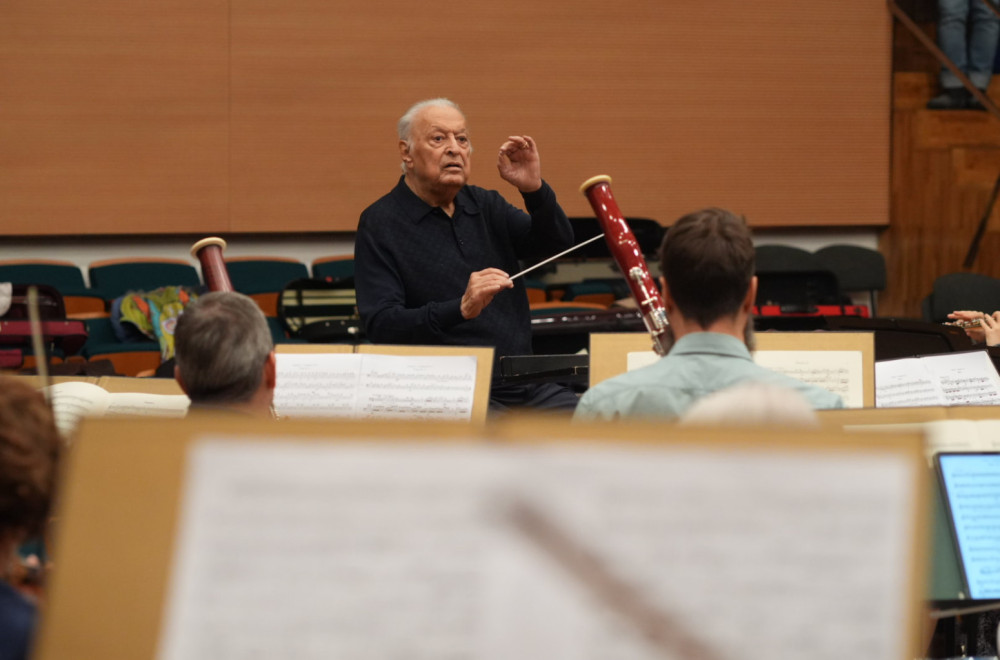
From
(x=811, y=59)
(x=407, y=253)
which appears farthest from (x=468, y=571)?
(x=811, y=59)

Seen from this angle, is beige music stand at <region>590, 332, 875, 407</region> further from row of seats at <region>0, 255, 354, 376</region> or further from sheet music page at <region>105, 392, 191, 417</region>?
row of seats at <region>0, 255, 354, 376</region>

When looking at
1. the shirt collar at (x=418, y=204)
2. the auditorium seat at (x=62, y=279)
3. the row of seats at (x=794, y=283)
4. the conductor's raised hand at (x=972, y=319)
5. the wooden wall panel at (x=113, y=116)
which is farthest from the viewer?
the wooden wall panel at (x=113, y=116)

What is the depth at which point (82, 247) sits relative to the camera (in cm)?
696

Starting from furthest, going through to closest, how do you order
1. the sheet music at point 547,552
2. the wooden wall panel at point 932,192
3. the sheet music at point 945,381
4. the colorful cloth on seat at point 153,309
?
the wooden wall panel at point 932,192 → the colorful cloth on seat at point 153,309 → the sheet music at point 945,381 → the sheet music at point 547,552

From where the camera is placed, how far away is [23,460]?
91cm

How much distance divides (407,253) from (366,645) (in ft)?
7.17

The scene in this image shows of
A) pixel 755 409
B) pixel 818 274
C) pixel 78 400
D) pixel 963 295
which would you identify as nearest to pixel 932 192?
pixel 818 274

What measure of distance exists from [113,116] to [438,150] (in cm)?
478

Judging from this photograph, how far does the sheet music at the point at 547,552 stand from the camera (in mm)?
656

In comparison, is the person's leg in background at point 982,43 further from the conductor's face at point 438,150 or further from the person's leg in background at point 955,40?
the conductor's face at point 438,150

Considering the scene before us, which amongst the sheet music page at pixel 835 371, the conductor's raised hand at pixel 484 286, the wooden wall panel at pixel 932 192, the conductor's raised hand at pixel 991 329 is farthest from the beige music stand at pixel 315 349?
the wooden wall panel at pixel 932 192

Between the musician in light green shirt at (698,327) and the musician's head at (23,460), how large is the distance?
2.75 feet

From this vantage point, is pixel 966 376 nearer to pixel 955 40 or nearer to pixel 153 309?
pixel 153 309

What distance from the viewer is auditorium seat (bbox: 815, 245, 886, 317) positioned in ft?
22.4
